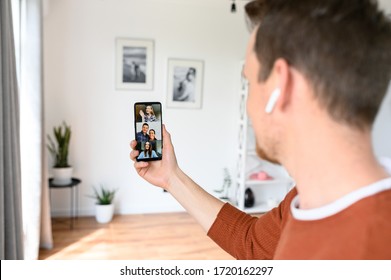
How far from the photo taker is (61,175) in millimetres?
2854

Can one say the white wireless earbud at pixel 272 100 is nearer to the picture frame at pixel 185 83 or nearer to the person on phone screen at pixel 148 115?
the person on phone screen at pixel 148 115

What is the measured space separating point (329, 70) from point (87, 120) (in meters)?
2.85

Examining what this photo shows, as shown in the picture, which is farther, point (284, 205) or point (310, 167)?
point (284, 205)

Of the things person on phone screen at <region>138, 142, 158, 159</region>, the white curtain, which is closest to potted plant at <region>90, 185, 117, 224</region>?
the white curtain

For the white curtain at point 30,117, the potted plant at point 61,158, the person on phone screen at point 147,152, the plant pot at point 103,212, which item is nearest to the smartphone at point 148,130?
the person on phone screen at point 147,152

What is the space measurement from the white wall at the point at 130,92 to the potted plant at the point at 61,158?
0.19 m

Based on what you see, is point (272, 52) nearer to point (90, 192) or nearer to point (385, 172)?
point (385, 172)

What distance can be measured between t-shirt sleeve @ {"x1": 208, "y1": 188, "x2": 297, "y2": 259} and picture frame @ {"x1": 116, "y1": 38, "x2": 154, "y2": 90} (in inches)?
94.5

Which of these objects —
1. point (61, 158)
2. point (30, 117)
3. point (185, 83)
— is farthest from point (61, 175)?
point (185, 83)

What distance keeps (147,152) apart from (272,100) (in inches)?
19.0

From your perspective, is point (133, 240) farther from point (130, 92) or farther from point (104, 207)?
point (130, 92)

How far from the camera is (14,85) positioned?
142 centimetres

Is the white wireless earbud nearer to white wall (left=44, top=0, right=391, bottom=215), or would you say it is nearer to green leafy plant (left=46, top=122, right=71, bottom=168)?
green leafy plant (left=46, top=122, right=71, bottom=168)
